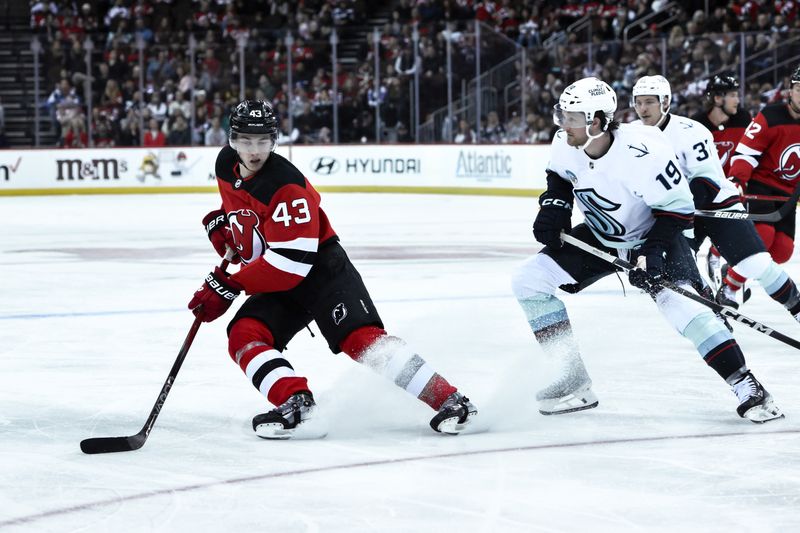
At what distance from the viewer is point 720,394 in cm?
417

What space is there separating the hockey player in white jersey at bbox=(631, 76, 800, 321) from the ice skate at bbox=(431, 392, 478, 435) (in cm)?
143

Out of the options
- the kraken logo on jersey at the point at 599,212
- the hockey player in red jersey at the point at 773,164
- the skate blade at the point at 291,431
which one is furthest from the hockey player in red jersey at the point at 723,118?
the skate blade at the point at 291,431

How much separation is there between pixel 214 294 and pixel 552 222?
1.04 meters

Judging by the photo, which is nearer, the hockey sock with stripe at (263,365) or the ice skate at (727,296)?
the hockey sock with stripe at (263,365)

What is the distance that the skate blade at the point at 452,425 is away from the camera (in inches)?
140

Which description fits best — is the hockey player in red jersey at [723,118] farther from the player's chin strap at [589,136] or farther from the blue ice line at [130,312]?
the player's chin strap at [589,136]

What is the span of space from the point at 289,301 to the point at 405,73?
1240cm

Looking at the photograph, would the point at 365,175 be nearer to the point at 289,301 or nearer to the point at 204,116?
the point at 204,116

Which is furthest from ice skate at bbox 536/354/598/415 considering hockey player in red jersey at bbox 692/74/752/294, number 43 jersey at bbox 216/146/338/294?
hockey player in red jersey at bbox 692/74/752/294

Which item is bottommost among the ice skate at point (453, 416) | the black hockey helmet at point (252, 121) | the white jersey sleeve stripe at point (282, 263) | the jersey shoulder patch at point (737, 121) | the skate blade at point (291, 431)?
the skate blade at point (291, 431)

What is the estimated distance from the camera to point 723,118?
633 centimetres

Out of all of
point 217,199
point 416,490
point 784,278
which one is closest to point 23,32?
point 217,199

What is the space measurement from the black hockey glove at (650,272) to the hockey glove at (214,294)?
1.16 m

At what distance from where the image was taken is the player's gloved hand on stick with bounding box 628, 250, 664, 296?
3.67 m
